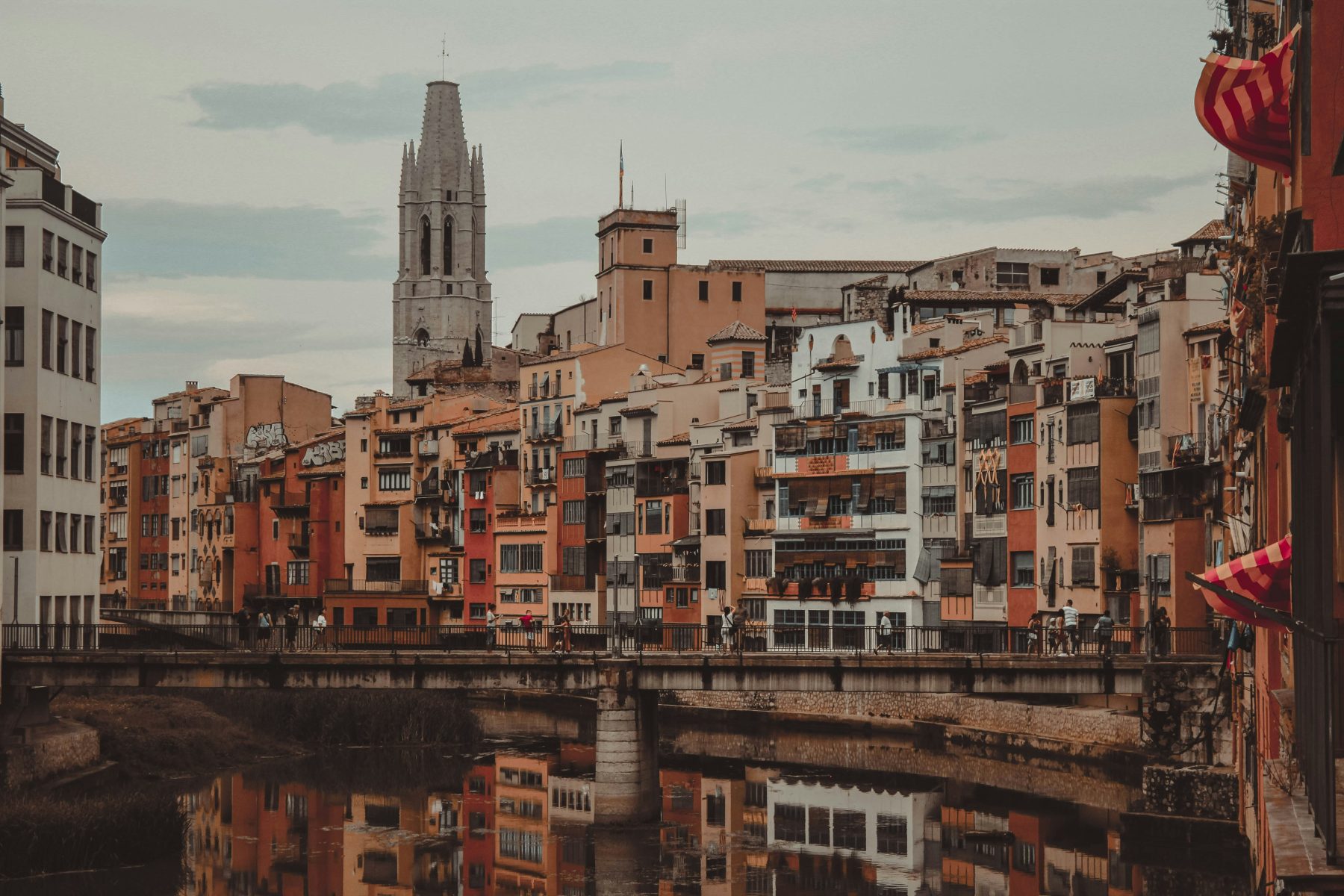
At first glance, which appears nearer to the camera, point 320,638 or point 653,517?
point 320,638

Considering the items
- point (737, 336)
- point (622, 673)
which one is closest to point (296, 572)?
point (737, 336)

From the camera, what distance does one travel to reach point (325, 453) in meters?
133

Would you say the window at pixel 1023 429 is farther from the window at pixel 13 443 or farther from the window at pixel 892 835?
the window at pixel 13 443

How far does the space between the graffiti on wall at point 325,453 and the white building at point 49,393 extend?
69.1 m

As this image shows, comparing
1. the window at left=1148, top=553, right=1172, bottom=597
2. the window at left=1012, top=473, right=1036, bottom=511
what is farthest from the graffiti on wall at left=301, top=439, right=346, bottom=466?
the window at left=1148, top=553, right=1172, bottom=597

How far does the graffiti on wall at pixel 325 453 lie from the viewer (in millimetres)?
131250

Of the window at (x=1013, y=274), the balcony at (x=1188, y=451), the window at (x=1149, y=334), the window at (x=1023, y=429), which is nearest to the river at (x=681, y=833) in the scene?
the balcony at (x=1188, y=451)

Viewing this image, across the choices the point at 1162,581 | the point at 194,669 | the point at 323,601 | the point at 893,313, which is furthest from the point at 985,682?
the point at 323,601

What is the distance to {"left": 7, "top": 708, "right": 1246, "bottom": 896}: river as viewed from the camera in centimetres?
5053

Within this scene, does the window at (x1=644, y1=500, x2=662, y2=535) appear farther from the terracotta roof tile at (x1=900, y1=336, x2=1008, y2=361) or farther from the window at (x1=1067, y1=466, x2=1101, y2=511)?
the window at (x1=1067, y1=466, x2=1101, y2=511)

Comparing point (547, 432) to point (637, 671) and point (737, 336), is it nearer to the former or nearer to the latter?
point (737, 336)

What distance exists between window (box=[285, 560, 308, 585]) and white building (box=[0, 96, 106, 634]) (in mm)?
69902

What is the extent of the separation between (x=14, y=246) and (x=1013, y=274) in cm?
7008

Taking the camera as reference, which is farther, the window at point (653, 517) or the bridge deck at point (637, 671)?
the window at point (653, 517)
